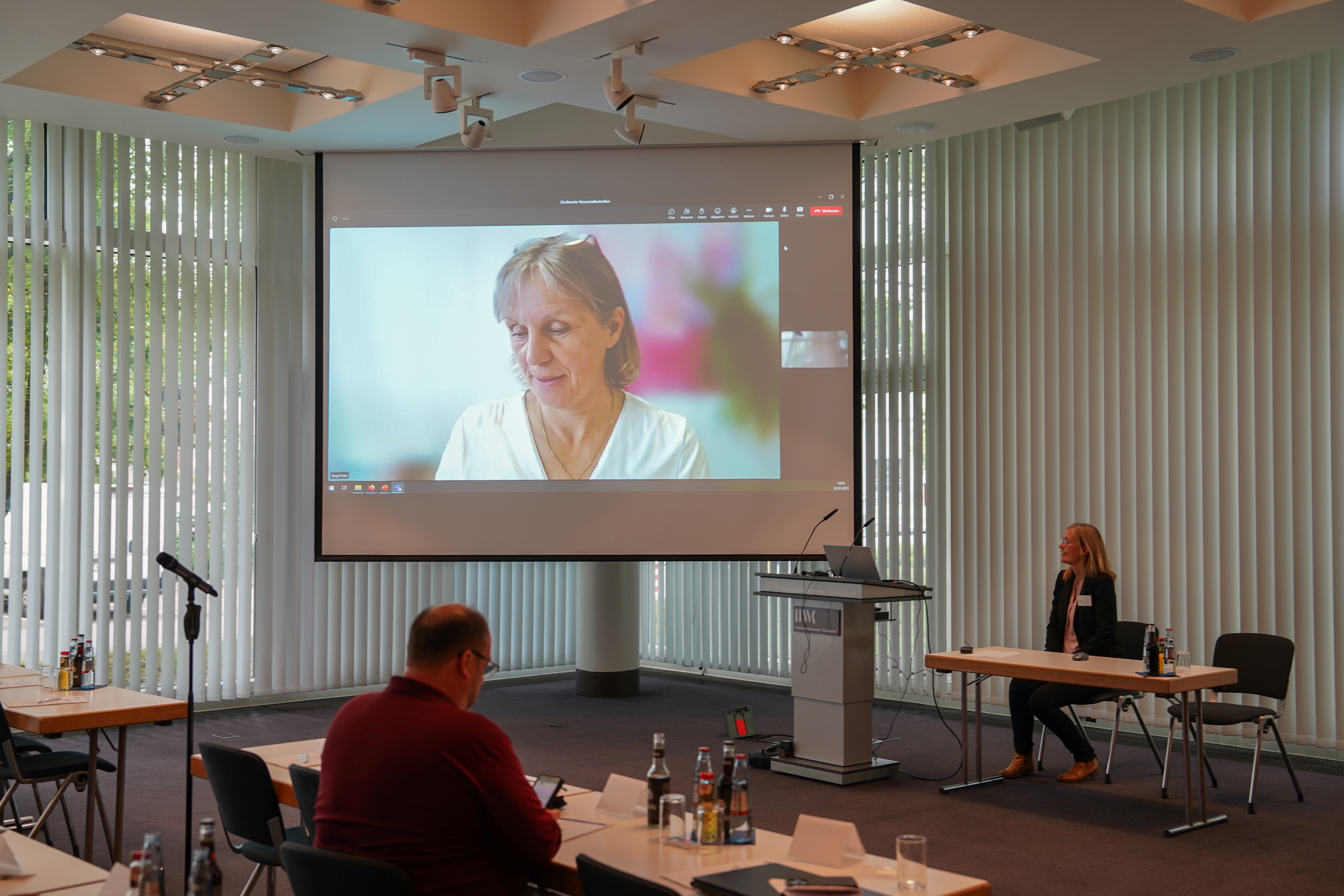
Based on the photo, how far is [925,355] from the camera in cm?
852

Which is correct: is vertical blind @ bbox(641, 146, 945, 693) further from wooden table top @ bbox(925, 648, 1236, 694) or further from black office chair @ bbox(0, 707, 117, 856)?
black office chair @ bbox(0, 707, 117, 856)

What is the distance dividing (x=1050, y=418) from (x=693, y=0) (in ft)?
12.9

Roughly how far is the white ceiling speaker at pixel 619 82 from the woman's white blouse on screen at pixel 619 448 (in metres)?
1.92

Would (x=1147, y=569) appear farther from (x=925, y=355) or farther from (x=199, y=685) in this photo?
(x=199, y=685)

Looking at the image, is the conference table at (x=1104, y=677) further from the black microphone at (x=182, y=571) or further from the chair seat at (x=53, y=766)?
the chair seat at (x=53, y=766)

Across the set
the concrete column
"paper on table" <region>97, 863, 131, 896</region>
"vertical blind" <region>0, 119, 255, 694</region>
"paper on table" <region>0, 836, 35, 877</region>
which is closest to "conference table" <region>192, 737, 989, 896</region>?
"paper on table" <region>97, 863, 131, 896</region>

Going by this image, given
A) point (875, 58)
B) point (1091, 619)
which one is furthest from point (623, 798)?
point (875, 58)

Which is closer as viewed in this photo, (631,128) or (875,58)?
(631,128)

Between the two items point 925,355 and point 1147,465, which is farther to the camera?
point 925,355

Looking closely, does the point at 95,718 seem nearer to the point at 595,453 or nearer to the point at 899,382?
the point at 595,453

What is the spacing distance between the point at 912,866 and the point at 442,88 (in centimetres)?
468

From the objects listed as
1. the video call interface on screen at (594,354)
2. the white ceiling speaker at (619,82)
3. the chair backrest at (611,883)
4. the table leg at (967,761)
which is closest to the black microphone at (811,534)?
the video call interface on screen at (594,354)

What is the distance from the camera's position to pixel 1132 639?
641cm

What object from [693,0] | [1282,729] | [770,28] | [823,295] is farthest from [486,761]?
[1282,729]
